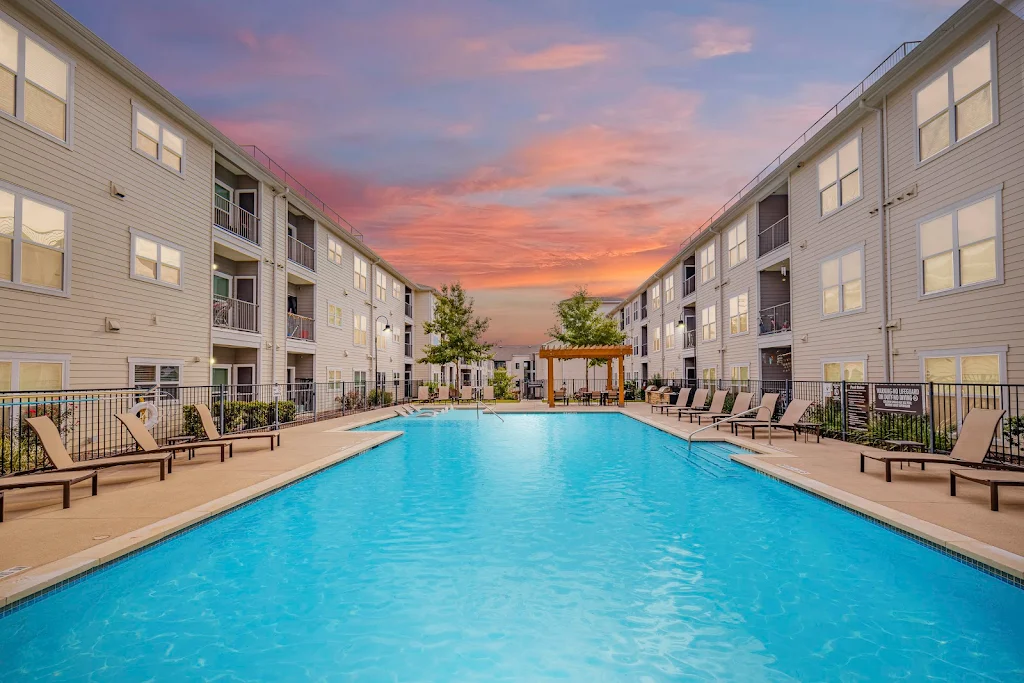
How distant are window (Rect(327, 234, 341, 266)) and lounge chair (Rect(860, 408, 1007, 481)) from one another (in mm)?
22856

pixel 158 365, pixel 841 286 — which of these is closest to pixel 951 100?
pixel 841 286

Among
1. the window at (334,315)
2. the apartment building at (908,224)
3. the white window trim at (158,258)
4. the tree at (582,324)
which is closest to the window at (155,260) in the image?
the white window trim at (158,258)

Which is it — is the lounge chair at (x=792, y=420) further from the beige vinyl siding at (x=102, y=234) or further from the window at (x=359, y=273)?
the window at (x=359, y=273)

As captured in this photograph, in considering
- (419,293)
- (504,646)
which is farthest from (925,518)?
(419,293)

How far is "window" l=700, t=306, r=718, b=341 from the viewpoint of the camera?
2527cm

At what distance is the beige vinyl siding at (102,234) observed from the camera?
9859mm

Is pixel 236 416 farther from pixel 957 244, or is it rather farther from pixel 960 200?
pixel 960 200

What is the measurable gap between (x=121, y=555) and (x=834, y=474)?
30.9ft

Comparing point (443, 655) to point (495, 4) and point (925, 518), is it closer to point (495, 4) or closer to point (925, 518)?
point (925, 518)

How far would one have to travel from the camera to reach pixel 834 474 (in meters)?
8.34

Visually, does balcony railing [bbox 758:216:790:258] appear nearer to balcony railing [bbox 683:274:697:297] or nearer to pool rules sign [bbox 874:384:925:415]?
balcony railing [bbox 683:274:697:297]

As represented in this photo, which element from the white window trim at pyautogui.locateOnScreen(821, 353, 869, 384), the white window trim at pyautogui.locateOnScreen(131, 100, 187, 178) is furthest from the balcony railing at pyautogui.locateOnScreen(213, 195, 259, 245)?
the white window trim at pyautogui.locateOnScreen(821, 353, 869, 384)

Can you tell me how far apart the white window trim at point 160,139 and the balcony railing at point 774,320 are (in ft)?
64.5

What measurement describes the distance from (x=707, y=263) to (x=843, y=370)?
40.7 feet
